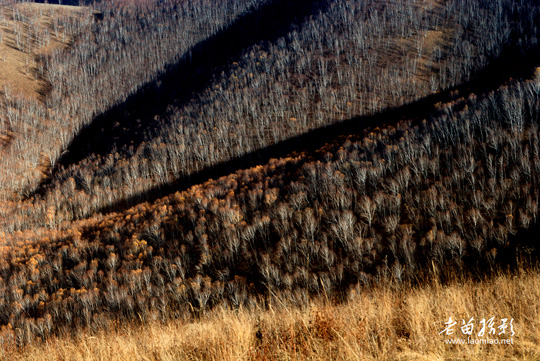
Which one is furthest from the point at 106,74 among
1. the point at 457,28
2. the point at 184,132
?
the point at 457,28

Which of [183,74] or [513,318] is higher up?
[183,74]

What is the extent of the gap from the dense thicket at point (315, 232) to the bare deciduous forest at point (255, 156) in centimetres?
27

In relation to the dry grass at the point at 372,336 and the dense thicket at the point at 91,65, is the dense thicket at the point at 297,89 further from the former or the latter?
the dry grass at the point at 372,336

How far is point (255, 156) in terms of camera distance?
79438 mm

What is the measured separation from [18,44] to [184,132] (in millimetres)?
88990

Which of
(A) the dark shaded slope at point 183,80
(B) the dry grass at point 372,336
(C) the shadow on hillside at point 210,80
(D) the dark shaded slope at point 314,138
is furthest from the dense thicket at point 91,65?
(B) the dry grass at point 372,336

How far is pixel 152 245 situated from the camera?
147ft

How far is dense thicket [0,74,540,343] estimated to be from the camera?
30.6m

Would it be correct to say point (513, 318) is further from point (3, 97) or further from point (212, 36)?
point (212, 36)

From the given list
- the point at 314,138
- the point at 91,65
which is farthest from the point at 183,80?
the point at 314,138

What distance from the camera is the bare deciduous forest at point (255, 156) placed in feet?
104

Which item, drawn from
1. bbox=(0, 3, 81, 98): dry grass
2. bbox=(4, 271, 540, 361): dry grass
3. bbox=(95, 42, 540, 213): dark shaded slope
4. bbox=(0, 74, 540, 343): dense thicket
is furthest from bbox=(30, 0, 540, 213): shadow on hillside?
bbox=(4, 271, 540, 361): dry grass

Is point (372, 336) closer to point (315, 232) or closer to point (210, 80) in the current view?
point (315, 232)

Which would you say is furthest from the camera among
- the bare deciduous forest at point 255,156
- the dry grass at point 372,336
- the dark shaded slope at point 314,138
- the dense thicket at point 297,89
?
the dense thicket at point 297,89
